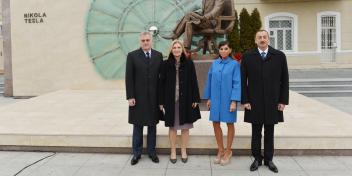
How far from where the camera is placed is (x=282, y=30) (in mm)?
18859

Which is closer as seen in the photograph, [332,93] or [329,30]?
[332,93]

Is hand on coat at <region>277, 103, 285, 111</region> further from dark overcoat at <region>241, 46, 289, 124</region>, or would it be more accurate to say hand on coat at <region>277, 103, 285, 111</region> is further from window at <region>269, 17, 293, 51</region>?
window at <region>269, 17, 293, 51</region>

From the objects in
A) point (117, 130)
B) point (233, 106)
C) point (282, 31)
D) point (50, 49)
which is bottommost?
point (117, 130)

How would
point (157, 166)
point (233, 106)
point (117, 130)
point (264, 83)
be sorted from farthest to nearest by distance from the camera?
point (117, 130) → point (157, 166) → point (233, 106) → point (264, 83)

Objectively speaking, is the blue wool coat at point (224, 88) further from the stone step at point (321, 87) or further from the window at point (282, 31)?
the window at point (282, 31)

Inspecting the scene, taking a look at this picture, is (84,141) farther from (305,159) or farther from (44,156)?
(305,159)

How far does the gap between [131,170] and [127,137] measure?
2.47ft

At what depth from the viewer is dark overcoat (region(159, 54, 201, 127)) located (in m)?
4.48

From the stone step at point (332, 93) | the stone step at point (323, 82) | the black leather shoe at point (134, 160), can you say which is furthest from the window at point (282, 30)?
the black leather shoe at point (134, 160)

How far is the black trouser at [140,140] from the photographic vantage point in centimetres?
467

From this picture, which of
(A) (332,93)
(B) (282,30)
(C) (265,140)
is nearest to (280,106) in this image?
(C) (265,140)

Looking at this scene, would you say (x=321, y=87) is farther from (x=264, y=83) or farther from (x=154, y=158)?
(x=154, y=158)

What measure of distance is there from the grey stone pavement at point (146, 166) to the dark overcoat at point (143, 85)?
0.57 m

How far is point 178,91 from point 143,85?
0.41 metres
